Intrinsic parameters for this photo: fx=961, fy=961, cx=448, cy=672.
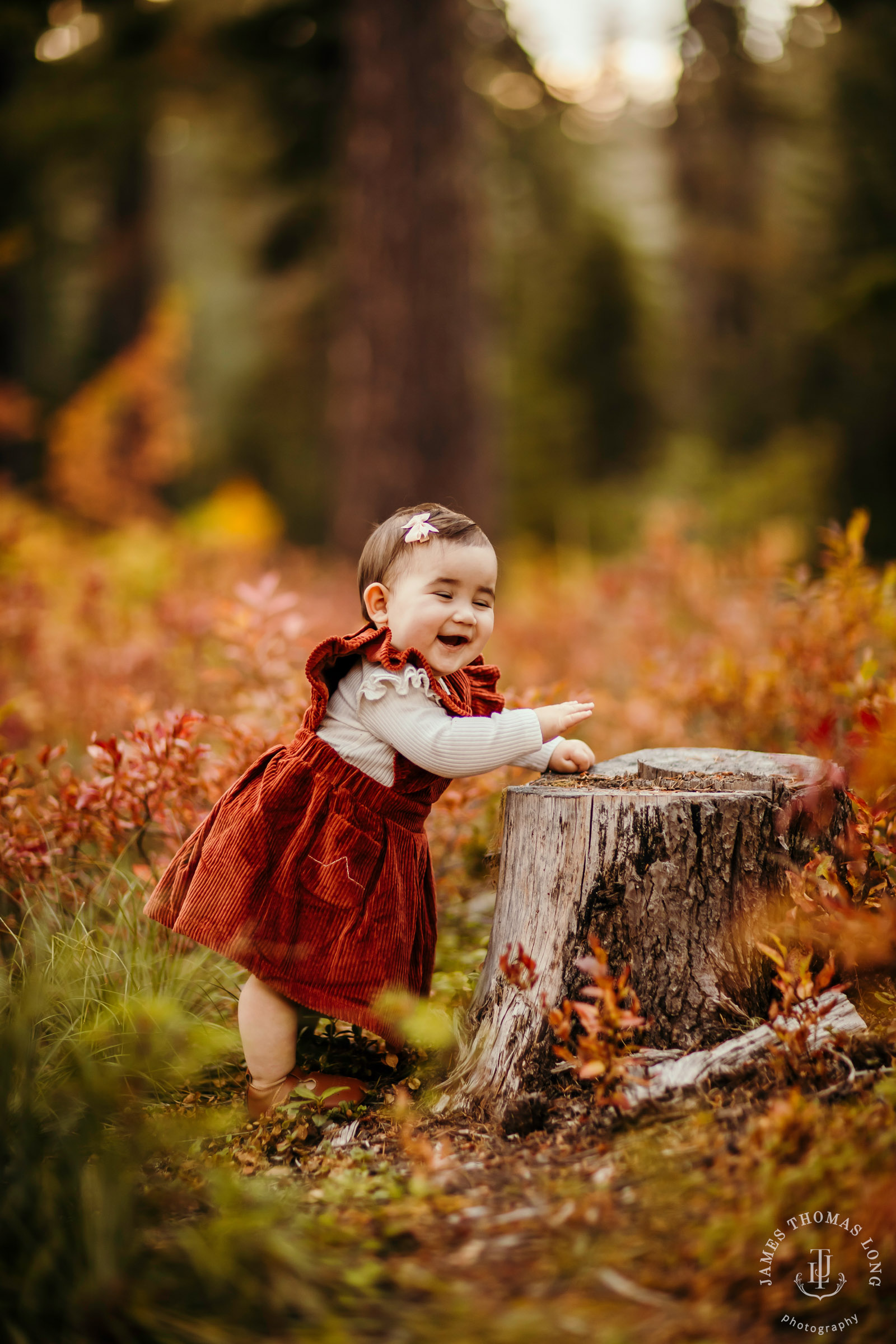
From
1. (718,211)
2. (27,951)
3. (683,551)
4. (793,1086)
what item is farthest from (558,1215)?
(718,211)

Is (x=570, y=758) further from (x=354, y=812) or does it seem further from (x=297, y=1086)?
(x=297, y=1086)

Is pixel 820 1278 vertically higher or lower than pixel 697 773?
lower

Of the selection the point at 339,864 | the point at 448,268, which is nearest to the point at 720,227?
the point at 448,268

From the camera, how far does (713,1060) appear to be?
202 cm

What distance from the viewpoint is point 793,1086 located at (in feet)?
6.35

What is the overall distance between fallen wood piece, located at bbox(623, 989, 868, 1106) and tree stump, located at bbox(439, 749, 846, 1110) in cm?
11

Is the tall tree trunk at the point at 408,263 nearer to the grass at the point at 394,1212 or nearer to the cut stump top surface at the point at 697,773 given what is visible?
the cut stump top surface at the point at 697,773

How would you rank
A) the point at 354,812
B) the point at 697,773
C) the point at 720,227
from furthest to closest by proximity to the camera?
1. the point at 720,227
2. the point at 697,773
3. the point at 354,812

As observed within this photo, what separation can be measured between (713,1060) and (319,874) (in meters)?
0.95

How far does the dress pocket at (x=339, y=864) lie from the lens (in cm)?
223

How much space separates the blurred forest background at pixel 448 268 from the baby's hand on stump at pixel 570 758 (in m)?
3.50

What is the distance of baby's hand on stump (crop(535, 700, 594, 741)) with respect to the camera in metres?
2.37

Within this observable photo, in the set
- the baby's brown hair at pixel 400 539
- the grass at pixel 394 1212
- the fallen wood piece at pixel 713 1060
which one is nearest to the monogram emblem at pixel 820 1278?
the grass at pixel 394 1212

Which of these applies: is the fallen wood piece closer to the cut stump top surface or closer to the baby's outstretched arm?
the cut stump top surface
